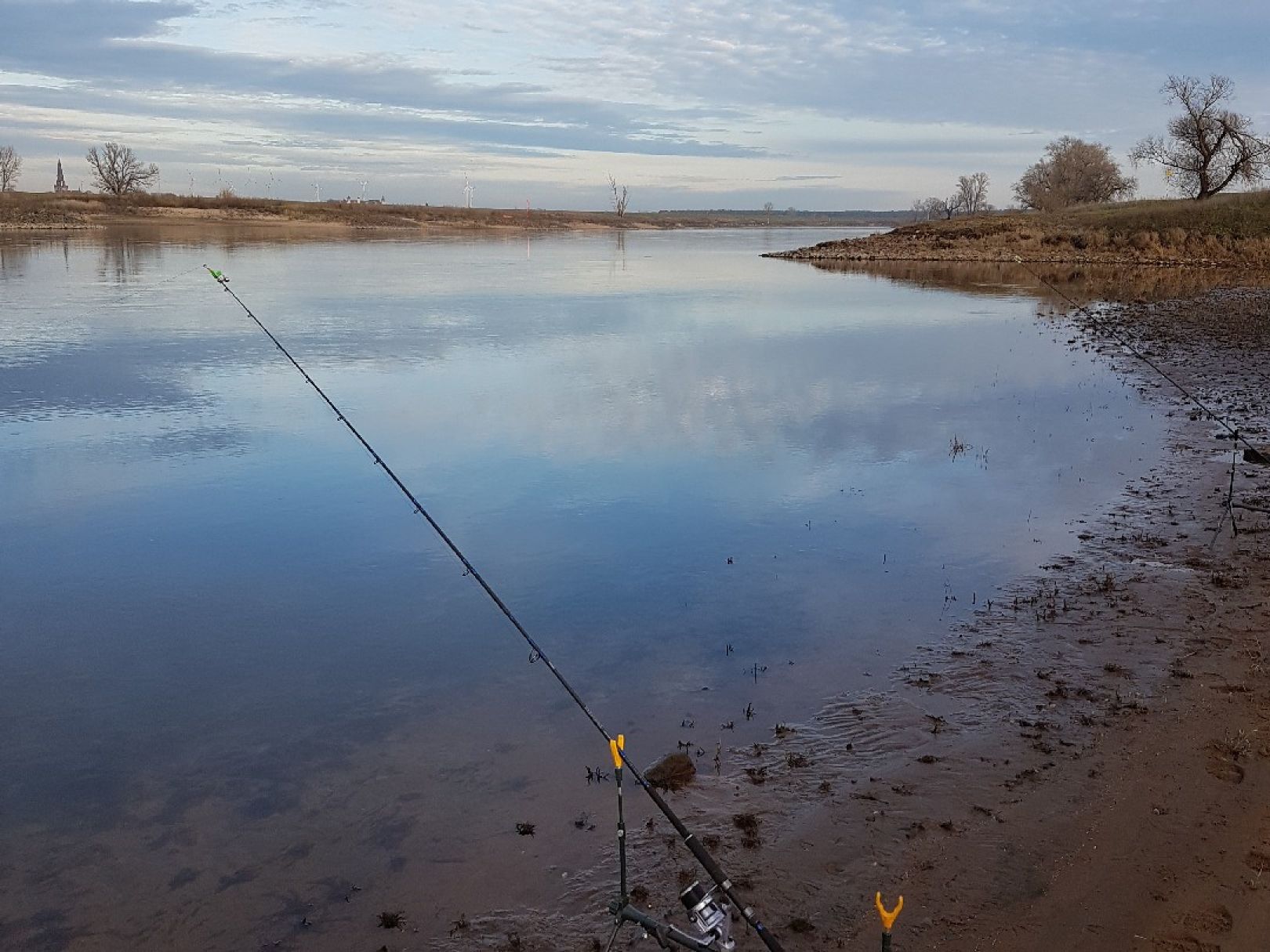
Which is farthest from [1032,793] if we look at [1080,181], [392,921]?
[1080,181]

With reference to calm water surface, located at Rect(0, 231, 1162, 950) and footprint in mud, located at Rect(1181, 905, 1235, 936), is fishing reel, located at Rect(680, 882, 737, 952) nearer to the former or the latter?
calm water surface, located at Rect(0, 231, 1162, 950)

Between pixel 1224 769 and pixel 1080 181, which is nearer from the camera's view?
pixel 1224 769

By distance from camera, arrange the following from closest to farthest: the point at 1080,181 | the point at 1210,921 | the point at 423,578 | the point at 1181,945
Answer: the point at 1181,945
the point at 1210,921
the point at 423,578
the point at 1080,181

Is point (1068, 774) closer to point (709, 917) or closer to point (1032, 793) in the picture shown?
point (1032, 793)

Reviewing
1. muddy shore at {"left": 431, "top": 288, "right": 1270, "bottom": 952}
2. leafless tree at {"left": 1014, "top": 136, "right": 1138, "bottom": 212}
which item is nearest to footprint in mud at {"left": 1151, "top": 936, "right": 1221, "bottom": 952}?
muddy shore at {"left": 431, "top": 288, "right": 1270, "bottom": 952}

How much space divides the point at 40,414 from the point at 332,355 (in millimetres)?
7203

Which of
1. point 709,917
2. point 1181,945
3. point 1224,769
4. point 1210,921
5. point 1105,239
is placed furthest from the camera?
point 1105,239

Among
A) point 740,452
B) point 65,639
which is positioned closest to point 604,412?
point 740,452

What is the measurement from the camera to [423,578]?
10156 millimetres

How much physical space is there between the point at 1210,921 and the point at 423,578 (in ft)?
23.6

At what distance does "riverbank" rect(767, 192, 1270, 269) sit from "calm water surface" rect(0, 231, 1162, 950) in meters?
37.0

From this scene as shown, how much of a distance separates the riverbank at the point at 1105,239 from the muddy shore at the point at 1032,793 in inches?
1936

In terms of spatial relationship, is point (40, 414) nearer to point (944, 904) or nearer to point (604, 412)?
point (604, 412)

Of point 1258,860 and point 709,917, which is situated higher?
point 709,917
